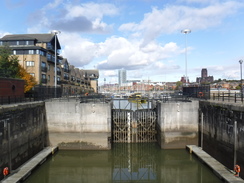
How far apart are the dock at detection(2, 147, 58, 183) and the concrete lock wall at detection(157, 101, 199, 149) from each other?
1373cm

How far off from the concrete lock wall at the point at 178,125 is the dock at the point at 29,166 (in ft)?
45.1

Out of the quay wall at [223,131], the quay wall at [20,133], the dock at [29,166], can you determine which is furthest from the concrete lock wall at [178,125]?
the quay wall at [20,133]

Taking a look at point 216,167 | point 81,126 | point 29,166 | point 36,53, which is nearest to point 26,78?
point 36,53

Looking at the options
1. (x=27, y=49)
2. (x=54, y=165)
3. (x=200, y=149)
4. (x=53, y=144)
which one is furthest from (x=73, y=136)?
(x=27, y=49)

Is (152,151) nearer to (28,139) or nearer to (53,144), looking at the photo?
(53,144)

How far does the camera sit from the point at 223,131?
Result: 1794 centimetres

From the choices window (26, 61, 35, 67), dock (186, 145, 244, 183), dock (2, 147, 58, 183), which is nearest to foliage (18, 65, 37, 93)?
window (26, 61, 35, 67)

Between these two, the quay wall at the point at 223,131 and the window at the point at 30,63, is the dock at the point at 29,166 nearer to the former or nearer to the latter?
the quay wall at the point at 223,131

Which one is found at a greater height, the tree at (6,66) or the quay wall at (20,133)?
the tree at (6,66)

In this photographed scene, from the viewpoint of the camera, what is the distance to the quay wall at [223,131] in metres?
15.2

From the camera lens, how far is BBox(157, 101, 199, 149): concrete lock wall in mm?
24906

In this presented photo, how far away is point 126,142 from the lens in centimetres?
2844

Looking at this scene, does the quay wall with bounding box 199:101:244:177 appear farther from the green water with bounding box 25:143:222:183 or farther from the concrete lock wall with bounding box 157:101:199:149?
the green water with bounding box 25:143:222:183

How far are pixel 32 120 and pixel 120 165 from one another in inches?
416
